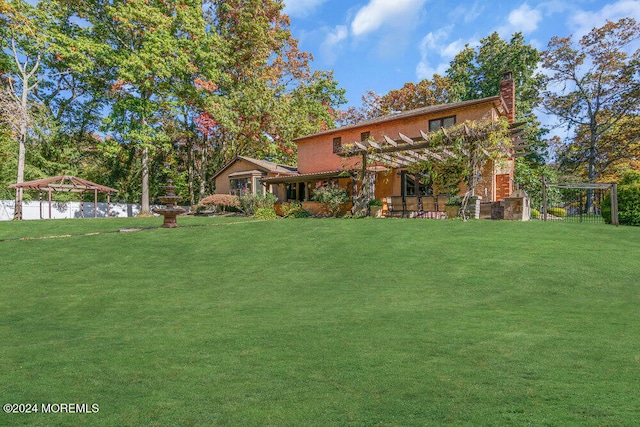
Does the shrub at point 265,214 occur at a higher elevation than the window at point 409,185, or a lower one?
lower

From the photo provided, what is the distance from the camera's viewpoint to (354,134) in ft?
90.3

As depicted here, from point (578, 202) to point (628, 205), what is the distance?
13.6 metres

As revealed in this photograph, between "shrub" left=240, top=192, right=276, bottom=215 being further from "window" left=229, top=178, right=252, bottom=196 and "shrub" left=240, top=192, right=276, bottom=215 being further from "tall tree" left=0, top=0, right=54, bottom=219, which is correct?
"tall tree" left=0, top=0, right=54, bottom=219

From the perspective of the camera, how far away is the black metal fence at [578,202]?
14.7 m

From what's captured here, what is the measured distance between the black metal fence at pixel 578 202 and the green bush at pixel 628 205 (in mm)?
327

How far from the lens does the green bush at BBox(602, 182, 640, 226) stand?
14508mm

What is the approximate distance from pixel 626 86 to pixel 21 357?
42.5 m

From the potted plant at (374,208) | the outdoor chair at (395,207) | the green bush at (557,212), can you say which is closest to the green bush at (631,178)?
the green bush at (557,212)

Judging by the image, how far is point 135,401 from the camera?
2961 millimetres

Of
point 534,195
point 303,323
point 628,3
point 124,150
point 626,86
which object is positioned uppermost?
point 628,3

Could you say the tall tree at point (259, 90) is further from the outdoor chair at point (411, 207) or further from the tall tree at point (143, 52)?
the outdoor chair at point (411, 207)

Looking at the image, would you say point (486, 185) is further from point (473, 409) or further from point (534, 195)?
point (473, 409)

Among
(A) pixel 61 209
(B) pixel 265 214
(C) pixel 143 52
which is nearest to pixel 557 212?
(B) pixel 265 214

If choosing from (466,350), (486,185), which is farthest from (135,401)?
(486,185)
